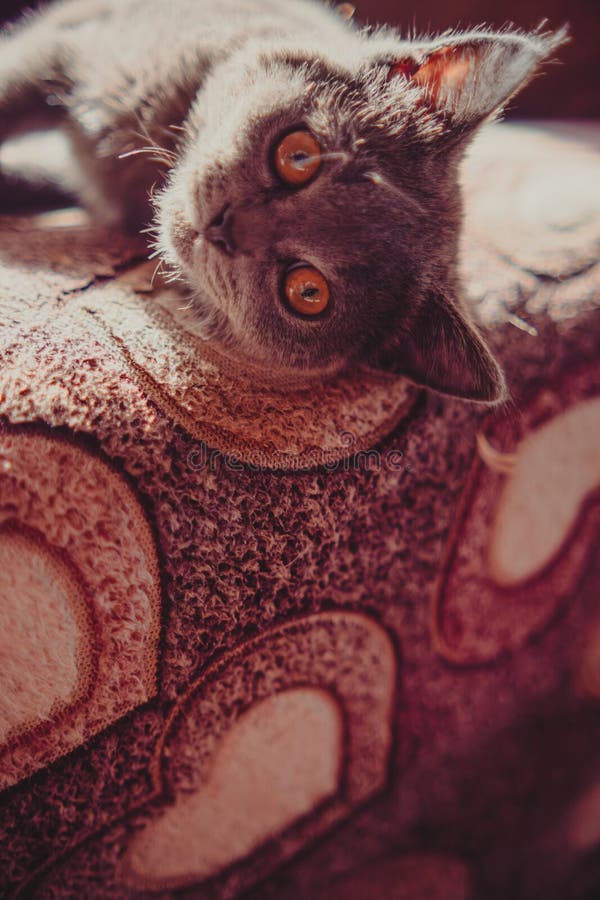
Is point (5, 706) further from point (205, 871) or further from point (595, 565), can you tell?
point (595, 565)

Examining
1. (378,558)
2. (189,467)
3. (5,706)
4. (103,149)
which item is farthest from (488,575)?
(103,149)

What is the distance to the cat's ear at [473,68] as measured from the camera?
1.98 feet

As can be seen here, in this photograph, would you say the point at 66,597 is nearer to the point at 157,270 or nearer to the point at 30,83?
the point at 157,270

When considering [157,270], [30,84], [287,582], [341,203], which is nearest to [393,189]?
[341,203]

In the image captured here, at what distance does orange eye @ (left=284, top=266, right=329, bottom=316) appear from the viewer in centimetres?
66

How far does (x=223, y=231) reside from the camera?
2.13 ft

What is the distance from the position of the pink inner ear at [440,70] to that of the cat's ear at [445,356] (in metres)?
0.24

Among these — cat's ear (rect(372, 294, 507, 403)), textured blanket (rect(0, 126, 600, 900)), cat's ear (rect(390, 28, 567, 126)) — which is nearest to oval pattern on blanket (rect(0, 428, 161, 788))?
textured blanket (rect(0, 126, 600, 900))

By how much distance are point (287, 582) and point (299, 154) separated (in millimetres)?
484

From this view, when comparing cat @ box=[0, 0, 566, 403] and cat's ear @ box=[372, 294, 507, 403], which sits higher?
cat @ box=[0, 0, 566, 403]

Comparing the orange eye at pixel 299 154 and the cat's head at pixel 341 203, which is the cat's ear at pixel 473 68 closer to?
the cat's head at pixel 341 203

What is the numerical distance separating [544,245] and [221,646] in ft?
2.34

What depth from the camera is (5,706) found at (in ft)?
1.62

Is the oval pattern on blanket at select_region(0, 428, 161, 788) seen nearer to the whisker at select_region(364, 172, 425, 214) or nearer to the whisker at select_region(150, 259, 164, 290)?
the whisker at select_region(150, 259, 164, 290)
